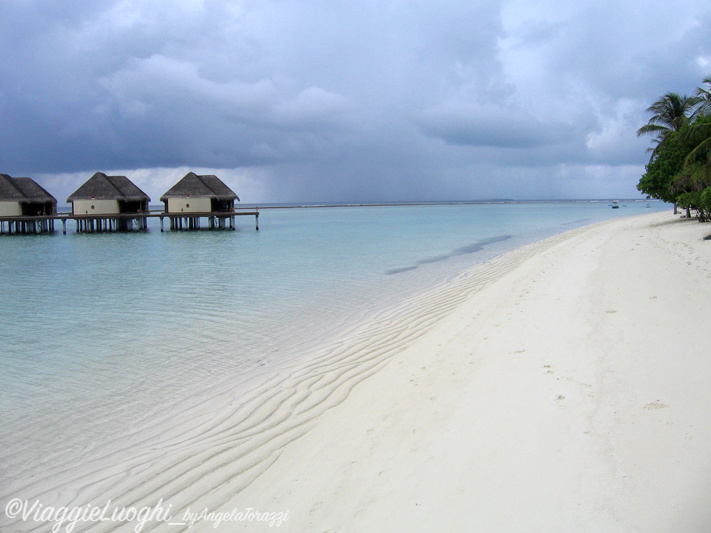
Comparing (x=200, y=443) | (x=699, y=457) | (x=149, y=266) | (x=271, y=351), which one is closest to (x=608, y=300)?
(x=699, y=457)

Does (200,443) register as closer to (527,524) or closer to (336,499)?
(336,499)

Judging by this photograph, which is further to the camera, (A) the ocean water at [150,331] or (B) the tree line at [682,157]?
(B) the tree line at [682,157]

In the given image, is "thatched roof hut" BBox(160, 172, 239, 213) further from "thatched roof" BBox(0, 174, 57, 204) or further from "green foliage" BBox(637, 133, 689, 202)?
"green foliage" BBox(637, 133, 689, 202)

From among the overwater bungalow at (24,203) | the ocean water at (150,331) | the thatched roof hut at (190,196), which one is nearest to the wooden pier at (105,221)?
the overwater bungalow at (24,203)

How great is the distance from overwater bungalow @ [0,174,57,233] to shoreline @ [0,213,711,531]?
48.5 m

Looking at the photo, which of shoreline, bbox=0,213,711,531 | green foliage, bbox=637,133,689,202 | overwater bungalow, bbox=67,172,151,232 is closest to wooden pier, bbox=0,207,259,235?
overwater bungalow, bbox=67,172,151,232

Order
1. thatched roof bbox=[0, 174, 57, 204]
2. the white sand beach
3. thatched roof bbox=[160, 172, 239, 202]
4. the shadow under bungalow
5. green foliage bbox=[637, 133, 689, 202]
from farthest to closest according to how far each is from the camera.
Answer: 1. thatched roof bbox=[160, 172, 239, 202]
2. the shadow under bungalow
3. thatched roof bbox=[0, 174, 57, 204]
4. green foliage bbox=[637, 133, 689, 202]
5. the white sand beach

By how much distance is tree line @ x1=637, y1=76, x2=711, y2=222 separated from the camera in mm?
17406

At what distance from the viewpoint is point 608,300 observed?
704 centimetres

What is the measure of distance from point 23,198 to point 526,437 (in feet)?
172

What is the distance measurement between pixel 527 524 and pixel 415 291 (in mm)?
9768

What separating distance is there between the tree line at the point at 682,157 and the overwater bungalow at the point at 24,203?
49.6 metres

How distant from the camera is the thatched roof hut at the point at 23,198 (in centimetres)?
4366

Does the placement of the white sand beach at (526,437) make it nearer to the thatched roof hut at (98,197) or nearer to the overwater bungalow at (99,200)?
the overwater bungalow at (99,200)
